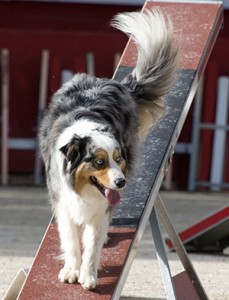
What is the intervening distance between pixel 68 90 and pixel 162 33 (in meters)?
0.82

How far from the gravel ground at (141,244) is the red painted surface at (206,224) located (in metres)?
0.20

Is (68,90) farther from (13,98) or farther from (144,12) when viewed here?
(13,98)

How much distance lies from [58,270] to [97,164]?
2.55 feet

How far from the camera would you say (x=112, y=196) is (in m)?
5.00

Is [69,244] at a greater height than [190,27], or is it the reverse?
[190,27]

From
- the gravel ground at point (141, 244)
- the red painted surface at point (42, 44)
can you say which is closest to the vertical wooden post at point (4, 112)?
the red painted surface at point (42, 44)

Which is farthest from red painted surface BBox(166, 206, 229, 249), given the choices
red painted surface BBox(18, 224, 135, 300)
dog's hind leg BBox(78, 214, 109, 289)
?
dog's hind leg BBox(78, 214, 109, 289)

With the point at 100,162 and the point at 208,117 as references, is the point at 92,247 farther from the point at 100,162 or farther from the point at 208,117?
the point at 208,117

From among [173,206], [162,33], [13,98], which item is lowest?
[173,206]

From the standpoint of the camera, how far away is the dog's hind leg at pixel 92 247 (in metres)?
5.20

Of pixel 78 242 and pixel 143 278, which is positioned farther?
pixel 143 278

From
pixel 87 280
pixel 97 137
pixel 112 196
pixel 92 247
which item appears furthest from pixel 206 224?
pixel 97 137

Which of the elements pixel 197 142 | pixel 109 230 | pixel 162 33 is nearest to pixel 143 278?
pixel 109 230

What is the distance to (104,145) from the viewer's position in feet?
16.1
